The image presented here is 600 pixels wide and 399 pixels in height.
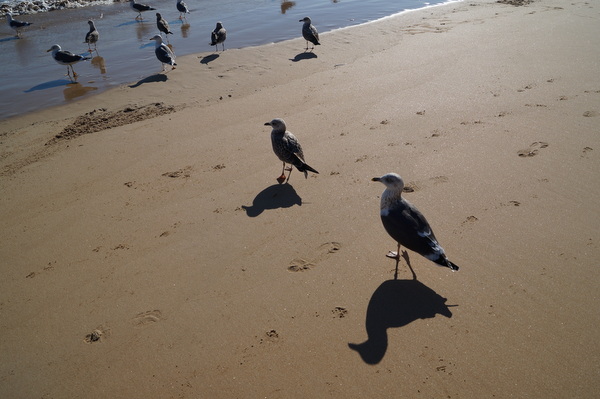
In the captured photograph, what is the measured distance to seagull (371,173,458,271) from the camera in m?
3.66

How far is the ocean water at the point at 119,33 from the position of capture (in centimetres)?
975

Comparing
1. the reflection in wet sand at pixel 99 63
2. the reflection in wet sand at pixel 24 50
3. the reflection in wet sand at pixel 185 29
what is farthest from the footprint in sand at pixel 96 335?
the reflection in wet sand at pixel 185 29

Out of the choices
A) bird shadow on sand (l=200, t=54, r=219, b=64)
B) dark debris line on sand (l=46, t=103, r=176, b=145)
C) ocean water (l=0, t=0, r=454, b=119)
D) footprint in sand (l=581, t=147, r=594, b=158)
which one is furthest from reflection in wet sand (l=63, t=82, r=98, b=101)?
footprint in sand (l=581, t=147, r=594, b=158)

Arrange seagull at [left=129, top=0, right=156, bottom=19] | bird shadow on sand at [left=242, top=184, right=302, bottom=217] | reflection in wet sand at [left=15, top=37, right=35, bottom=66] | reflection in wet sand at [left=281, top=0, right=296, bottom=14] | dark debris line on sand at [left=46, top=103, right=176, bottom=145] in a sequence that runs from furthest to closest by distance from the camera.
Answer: reflection in wet sand at [left=281, top=0, right=296, bottom=14]
seagull at [left=129, top=0, right=156, bottom=19]
reflection in wet sand at [left=15, top=37, right=35, bottom=66]
dark debris line on sand at [left=46, top=103, right=176, bottom=145]
bird shadow on sand at [left=242, top=184, right=302, bottom=217]

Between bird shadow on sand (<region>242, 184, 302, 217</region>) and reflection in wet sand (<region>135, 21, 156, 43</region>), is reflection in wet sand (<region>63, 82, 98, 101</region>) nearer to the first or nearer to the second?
reflection in wet sand (<region>135, 21, 156, 43</region>)

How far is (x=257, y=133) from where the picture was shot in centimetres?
672

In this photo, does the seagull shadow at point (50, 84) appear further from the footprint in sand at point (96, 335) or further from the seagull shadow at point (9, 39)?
the footprint in sand at point (96, 335)

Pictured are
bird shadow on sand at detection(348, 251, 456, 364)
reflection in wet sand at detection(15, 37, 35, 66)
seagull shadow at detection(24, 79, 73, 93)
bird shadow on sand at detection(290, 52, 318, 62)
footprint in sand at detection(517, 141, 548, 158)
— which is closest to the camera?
bird shadow on sand at detection(348, 251, 456, 364)

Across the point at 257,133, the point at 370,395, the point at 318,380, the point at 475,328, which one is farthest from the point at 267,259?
the point at 257,133

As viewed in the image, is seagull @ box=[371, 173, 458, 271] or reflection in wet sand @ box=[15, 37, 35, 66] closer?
seagull @ box=[371, 173, 458, 271]

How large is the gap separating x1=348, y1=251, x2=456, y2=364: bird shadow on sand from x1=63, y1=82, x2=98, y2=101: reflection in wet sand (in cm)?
841

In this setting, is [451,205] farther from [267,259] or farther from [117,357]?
[117,357]

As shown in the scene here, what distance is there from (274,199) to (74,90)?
706 centimetres

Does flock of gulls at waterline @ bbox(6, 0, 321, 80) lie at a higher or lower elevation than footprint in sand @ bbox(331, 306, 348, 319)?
higher
